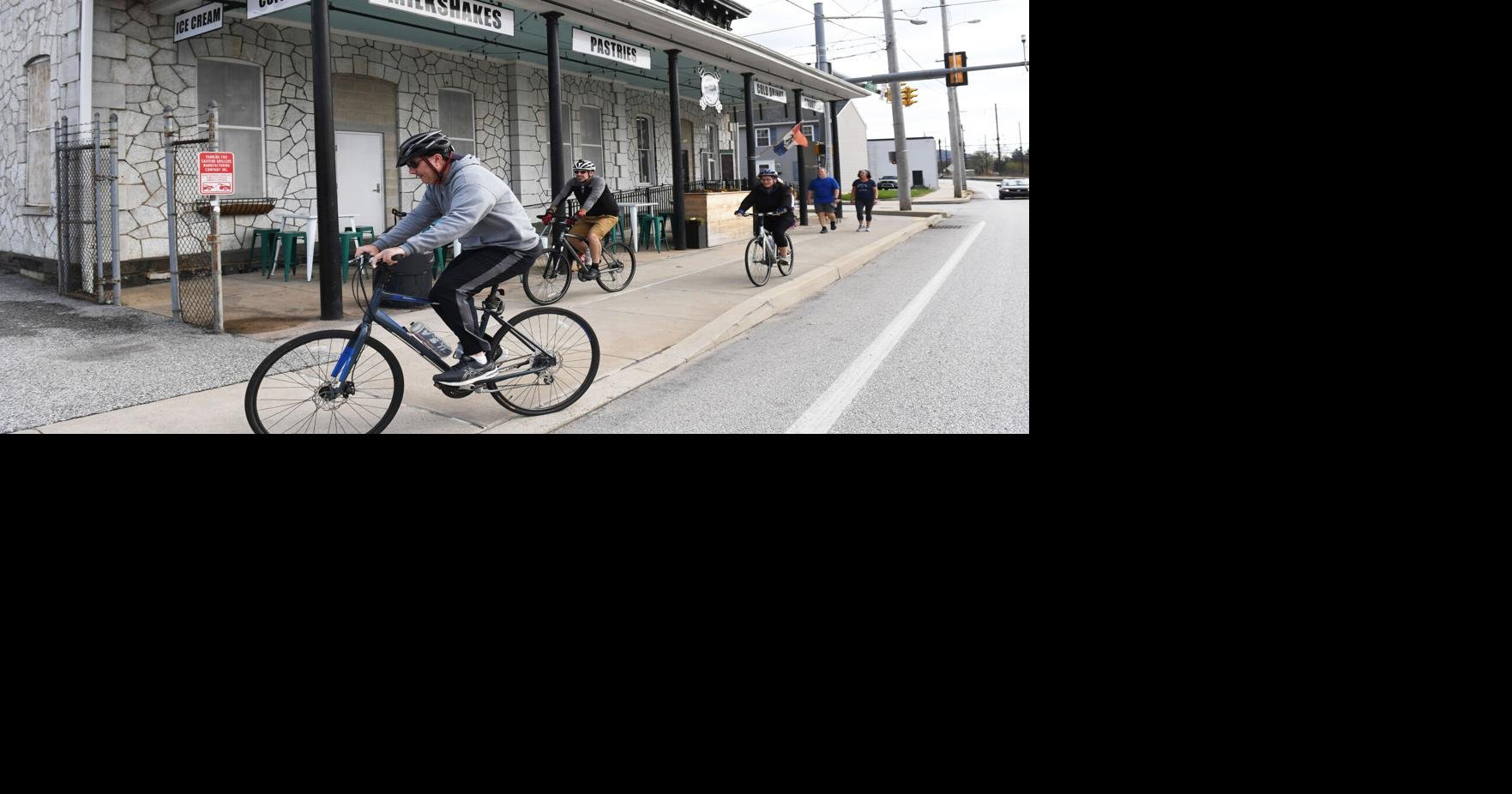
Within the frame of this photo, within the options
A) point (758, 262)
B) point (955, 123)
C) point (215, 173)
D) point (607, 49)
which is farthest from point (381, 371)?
point (955, 123)

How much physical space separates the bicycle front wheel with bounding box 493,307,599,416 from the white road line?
1347mm

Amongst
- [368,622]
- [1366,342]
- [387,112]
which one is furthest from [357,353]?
[387,112]

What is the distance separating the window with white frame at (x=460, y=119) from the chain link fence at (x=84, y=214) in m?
4.55

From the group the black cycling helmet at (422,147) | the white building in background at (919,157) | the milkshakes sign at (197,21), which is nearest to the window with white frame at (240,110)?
the milkshakes sign at (197,21)

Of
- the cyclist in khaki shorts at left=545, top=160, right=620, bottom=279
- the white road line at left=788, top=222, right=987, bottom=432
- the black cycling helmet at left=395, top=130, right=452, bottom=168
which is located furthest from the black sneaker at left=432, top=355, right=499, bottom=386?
the cyclist in khaki shorts at left=545, top=160, right=620, bottom=279

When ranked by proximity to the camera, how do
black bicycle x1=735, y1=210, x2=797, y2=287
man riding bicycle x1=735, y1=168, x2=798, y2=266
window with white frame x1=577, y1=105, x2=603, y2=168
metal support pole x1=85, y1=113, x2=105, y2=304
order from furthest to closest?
window with white frame x1=577, y1=105, x2=603, y2=168 → man riding bicycle x1=735, y1=168, x2=798, y2=266 → black bicycle x1=735, y1=210, x2=797, y2=287 → metal support pole x1=85, y1=113, x2=105, y2=304

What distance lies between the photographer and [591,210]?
10211mm

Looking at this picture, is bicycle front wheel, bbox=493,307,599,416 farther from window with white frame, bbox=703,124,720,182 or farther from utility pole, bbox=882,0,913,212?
utility pole, bbox=882,0,913,212

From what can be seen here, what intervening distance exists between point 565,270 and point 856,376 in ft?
15.6

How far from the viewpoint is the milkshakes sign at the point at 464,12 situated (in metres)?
9.49

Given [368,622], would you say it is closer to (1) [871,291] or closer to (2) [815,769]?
(2) [815,769]

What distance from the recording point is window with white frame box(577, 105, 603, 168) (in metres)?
16.7

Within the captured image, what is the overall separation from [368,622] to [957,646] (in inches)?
63.6

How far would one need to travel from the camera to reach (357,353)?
4.62 meters
